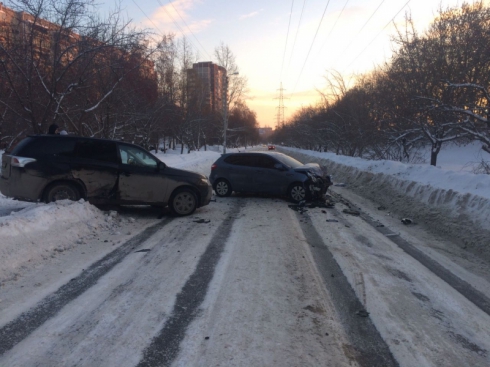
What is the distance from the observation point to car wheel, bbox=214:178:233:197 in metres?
12.6

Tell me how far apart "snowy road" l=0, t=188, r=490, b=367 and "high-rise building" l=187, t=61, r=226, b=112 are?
39188mm

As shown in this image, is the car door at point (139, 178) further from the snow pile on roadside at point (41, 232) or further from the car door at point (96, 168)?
the snow pile on roadside at point (41, 232)

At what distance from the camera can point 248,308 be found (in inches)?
155

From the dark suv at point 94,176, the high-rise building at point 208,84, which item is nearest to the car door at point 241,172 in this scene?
the dark suv at point 94,176

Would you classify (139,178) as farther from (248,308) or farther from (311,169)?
(311,169)

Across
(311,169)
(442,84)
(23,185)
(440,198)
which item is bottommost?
(440,198)

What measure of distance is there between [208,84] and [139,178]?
5266 cm

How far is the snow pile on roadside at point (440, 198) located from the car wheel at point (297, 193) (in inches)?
106

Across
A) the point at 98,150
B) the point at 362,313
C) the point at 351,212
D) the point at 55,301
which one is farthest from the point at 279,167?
the point at 55,301

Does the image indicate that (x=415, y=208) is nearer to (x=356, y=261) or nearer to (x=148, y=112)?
(x=356, y=261)

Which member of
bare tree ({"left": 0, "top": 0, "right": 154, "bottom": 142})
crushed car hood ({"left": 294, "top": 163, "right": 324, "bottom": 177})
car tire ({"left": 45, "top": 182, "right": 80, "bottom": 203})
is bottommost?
car tire ({"left": 45, "top": 182, "right": 80, "bottom": 203})

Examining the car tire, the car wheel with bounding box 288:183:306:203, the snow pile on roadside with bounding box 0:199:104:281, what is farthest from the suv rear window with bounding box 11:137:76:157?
the car wheel with bounding box 288:183:306:203

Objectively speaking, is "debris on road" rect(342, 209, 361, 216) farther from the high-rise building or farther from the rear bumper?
the high-rise building

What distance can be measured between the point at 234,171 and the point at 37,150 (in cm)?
630
